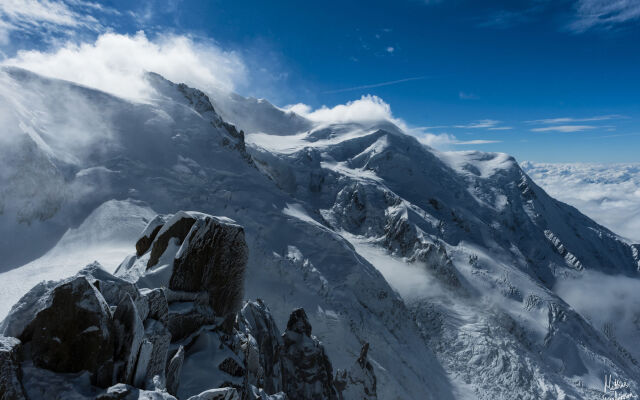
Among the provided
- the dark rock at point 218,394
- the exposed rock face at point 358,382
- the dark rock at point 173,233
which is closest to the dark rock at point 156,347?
the dark rock at point 218,394

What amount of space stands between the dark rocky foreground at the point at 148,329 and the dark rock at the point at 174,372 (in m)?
0.03

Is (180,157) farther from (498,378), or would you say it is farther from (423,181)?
(423,181)

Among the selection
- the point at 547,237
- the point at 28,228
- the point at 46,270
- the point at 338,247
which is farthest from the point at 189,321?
the point at 547,237

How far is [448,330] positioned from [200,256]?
84.2 metres

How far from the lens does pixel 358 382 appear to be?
39.7 m

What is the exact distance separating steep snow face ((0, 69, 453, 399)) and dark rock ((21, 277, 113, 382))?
122 ft

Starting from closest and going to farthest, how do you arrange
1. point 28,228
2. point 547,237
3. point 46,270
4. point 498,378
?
point 46,270
point 28,228
point 498,378
point 547,237

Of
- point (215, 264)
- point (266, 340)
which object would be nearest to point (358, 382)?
point (266, 340)

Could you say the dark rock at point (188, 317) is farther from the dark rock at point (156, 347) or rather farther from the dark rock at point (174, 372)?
the dark rock at point (156, 347)

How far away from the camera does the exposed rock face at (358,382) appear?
37.6 meters

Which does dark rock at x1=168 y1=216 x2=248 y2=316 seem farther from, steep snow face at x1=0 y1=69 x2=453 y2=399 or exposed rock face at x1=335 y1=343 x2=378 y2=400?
steep snow face at x1=0 y1=69 x2=453 y2=399

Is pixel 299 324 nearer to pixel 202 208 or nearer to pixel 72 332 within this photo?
pixel 72 332

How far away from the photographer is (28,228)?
49.6 m

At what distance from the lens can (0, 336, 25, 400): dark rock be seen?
24.1 ft
